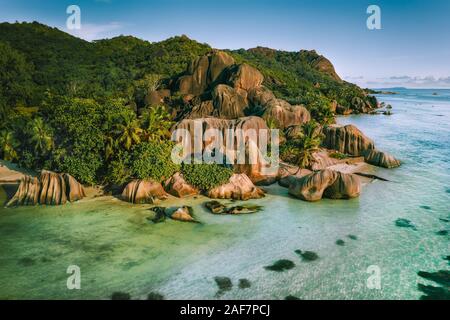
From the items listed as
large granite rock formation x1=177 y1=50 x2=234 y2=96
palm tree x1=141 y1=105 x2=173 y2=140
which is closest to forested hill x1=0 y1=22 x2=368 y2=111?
large granite rock formation x1=177 y1=50 x2=234 y2=96

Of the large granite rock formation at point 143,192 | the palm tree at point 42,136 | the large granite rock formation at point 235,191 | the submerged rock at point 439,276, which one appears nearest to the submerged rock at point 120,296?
the large granite rock formation at point 143,192

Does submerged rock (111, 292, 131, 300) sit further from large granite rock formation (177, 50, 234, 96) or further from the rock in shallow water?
large granite rock formation (177, 50, 234, 96)

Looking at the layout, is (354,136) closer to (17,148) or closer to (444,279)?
(444,279)

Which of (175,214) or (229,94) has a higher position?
(229,94)

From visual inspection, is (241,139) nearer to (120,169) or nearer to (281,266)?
(120,169)

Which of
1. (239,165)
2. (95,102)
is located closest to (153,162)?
(239,165)

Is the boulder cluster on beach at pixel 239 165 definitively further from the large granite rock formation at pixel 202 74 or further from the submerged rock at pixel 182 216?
the submerged rock at pixel 182 216
